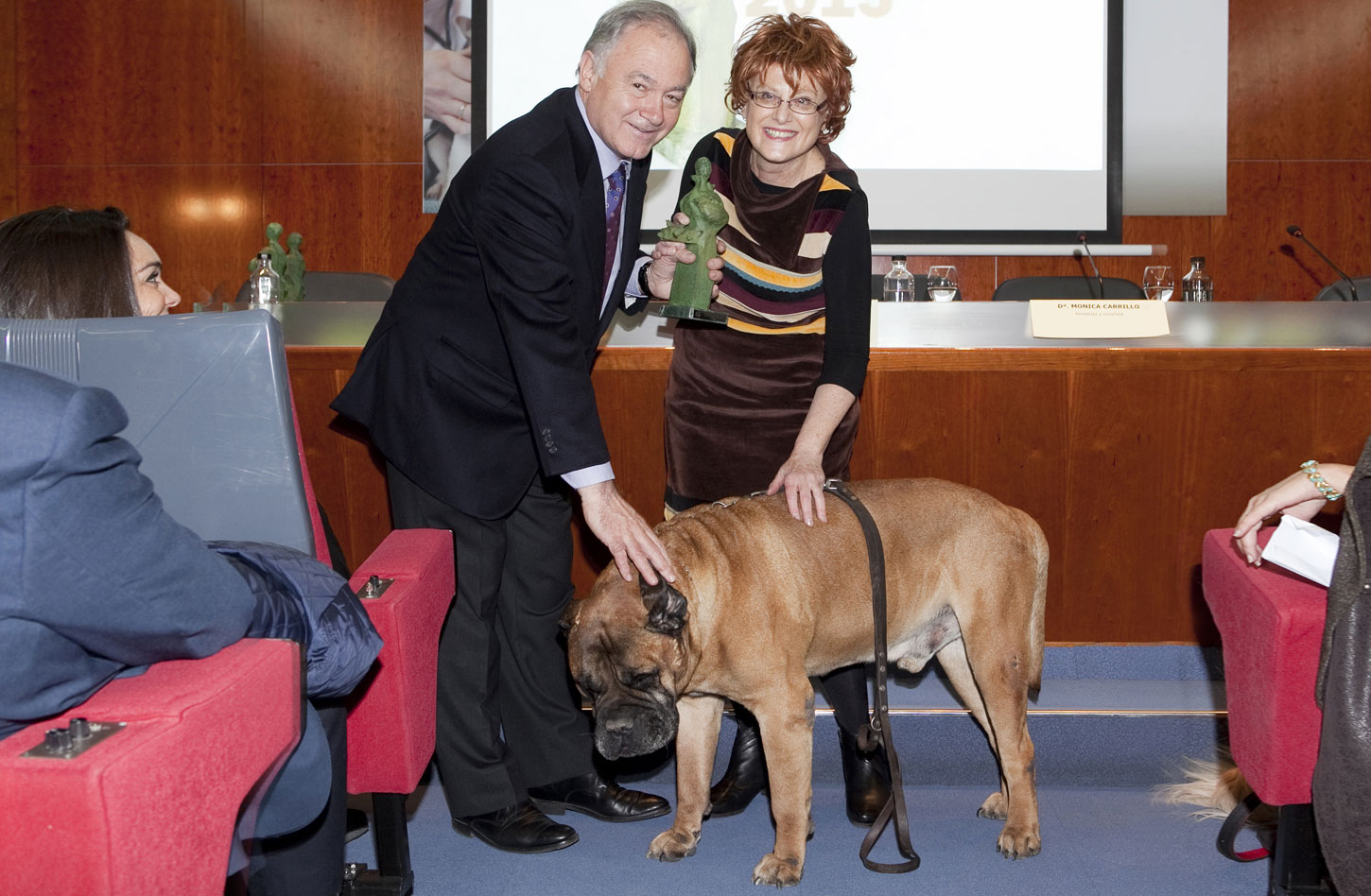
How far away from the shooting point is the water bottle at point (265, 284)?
364 cm

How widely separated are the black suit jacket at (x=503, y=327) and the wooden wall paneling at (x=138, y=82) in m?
5.12

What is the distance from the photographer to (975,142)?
6.18 meters

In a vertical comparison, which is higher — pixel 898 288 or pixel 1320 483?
pixel 898 288

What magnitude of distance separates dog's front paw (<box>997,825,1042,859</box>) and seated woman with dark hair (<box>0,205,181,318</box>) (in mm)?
2020

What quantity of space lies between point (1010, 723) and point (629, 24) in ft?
5.25

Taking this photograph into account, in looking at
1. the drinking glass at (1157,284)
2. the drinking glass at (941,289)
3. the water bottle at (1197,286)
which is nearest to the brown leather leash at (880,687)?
the drinking glass at (1157,284)

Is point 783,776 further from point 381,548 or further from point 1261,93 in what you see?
point 1261,93

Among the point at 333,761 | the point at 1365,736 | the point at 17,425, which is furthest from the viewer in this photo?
the point at 333,761

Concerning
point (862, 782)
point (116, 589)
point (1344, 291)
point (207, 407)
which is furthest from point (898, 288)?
point (116, 589)

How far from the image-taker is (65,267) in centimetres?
182

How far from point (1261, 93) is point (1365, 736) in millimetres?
5895

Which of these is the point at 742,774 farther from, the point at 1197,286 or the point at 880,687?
the point at 1197,286

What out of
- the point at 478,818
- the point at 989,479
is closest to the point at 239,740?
the point at 478,818

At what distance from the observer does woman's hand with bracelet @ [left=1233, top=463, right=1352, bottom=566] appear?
1926 mm
